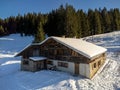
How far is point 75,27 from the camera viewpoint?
212 ft

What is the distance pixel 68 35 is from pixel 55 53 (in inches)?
1050

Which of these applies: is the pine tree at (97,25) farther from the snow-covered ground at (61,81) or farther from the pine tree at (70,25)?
the snow-covered ground at (61,81)

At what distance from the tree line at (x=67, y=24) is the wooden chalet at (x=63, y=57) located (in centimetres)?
2239

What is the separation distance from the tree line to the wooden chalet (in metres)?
22.4

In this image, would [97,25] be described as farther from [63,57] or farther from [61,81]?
[61,81]

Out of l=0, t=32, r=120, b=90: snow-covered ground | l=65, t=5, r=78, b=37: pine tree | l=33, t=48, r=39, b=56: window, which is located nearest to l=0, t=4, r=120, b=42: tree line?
l=65, t=5, r=78, b=37: pine tree

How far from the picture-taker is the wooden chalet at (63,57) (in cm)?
3153

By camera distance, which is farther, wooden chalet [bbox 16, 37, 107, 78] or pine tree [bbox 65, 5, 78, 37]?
pine tree [bbox 65, 5, 78, 37]

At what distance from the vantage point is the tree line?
210 ft

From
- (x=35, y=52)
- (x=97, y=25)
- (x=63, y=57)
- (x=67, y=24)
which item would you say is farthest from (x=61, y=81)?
(x=97, y=25)

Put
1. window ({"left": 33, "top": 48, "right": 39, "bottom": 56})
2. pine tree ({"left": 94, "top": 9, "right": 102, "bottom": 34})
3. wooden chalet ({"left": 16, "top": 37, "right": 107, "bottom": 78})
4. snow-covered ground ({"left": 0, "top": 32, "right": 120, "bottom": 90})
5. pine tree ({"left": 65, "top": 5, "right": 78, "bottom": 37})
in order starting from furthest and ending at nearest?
pine tree ({"left": 94, "top": 9, "right": 102, "bottom": 34}), pine tree ({"left": 65, "top": 5, "right": 78, "bottom": 37}), window ({"left": 33, "top": 48, "right": 39, "bottom": 56}), wooden chalet ({"left": 16, "top": 37, "right": 107, "bottom": 78}), snow-covered ground ({"left": 0, "top": 32, "right": 120, "bottom": 90})

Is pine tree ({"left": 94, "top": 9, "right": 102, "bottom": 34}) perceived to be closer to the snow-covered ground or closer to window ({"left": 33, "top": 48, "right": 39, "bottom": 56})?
the snow-covered ground

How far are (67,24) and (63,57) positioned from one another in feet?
99.0

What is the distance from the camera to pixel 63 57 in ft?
113
